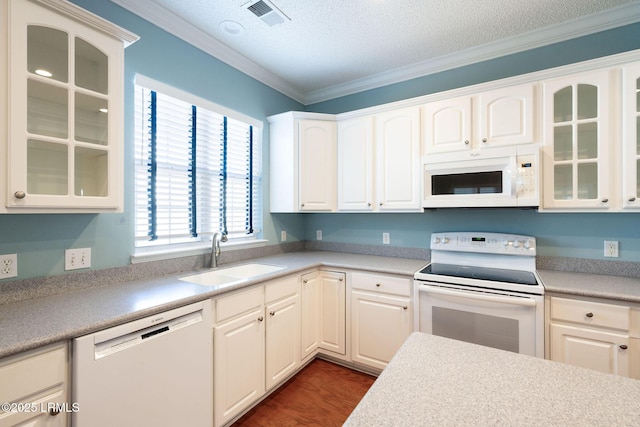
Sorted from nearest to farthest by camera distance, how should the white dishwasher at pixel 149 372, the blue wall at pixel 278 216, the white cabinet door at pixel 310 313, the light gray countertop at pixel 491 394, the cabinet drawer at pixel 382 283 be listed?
the light gray countertop at pixel 491 394 → the white dishwasher at pixel 149 372 → the blue wall at pixel 278 216 → the cabinet drawer at pixel 382 283 → the white cabinet door at pixel 310 313

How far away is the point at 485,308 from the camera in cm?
190

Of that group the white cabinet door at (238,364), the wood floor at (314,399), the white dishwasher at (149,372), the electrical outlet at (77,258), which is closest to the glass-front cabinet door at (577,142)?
the wood floor at (314,399)

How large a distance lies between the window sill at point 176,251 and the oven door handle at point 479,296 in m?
1.57

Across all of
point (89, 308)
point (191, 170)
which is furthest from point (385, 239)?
point (89, 308)

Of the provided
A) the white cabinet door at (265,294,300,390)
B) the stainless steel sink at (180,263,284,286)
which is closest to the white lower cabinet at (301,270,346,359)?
the white cabinet door at (265,294,300,390)

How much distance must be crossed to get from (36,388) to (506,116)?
293cm

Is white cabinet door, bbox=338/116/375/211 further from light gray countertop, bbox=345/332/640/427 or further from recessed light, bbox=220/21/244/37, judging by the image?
light gray countertop, bbox=345/332/640/427

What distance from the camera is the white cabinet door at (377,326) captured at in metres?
2.24

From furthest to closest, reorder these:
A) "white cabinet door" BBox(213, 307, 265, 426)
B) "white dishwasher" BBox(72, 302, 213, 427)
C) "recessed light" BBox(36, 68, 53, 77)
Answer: "white cabinet door" BBox(213, 307, 265, 426) < "recessed light" BBox(36, 68, 53, 77) < "white dishwasher" BBox(72, 302, 213, 427)

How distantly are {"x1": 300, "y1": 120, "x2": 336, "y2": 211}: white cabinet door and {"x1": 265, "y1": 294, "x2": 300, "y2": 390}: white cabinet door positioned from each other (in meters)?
0.98

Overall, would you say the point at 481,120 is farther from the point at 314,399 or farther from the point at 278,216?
the point at 314,399

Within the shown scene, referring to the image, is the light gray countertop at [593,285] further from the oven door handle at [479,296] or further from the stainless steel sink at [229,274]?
the stainless steel sink at [229,274]

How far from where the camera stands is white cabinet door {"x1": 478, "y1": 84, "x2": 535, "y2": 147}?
6.70 ft

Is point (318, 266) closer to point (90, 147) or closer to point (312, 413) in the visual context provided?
point (312, 413)
